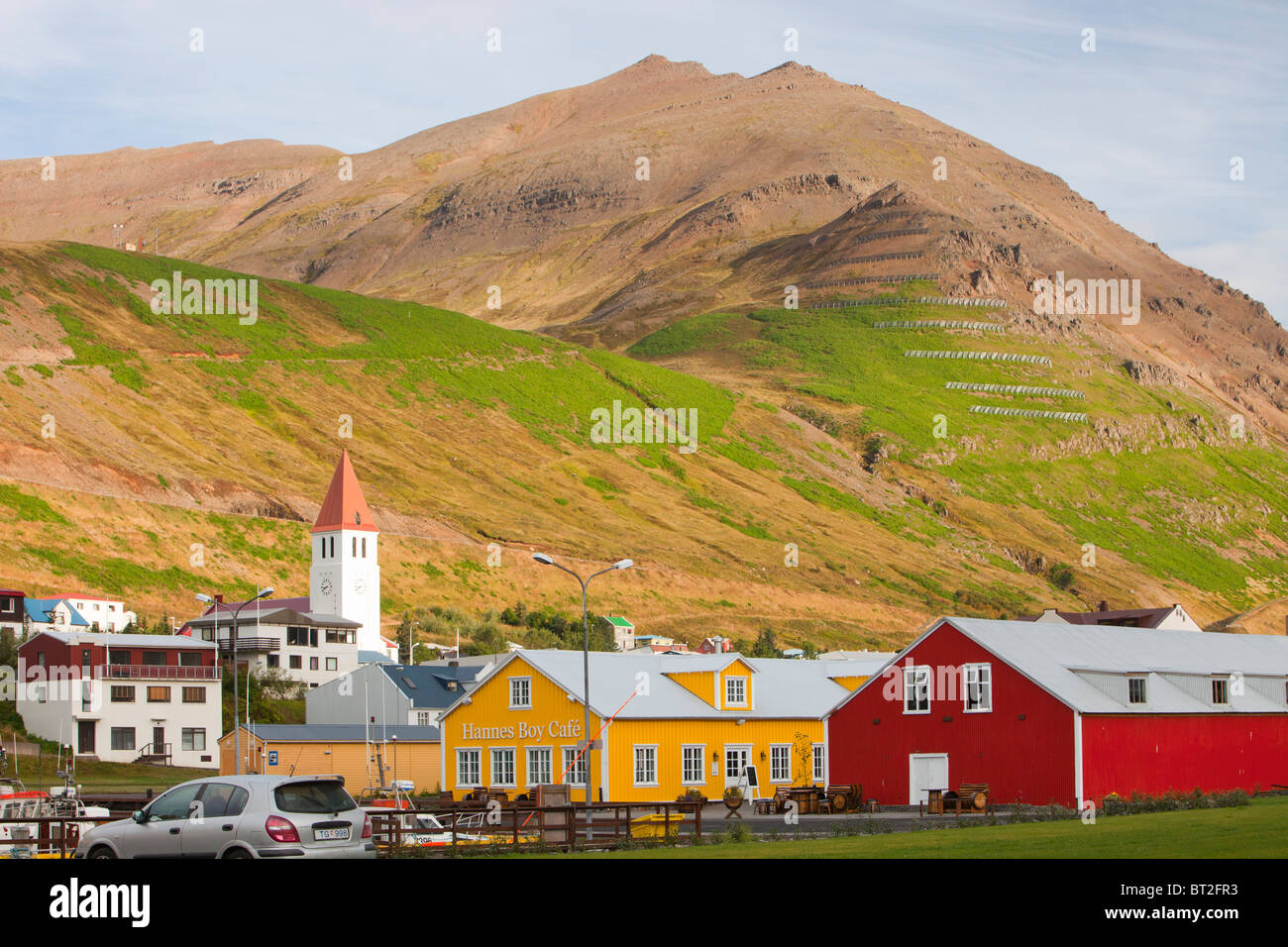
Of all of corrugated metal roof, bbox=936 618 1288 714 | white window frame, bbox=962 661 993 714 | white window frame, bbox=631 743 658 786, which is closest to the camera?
corrugated metal roof, bbox=936 618 1288 714

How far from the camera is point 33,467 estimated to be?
119125 mm

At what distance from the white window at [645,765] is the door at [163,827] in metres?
30.5

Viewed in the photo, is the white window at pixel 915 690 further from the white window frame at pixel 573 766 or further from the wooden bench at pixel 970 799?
the white window frame at pixel 573 766

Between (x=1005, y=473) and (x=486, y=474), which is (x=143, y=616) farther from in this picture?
(x=1005, y=473)

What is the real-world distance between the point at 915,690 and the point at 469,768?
17355 millimetres

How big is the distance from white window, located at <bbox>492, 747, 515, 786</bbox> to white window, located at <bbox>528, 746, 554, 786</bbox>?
91 cm

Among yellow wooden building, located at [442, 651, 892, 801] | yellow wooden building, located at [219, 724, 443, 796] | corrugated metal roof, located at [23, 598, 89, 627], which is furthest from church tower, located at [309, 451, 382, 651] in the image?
yellow wooden building, located at [442, 651, 892, 801]

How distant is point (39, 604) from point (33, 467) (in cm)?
2785

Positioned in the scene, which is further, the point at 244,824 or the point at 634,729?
the point at 634,729

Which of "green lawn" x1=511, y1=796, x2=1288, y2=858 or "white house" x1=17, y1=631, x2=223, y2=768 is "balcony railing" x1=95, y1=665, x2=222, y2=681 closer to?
"white house" x1=17, y1=631, x2=223, y2=768

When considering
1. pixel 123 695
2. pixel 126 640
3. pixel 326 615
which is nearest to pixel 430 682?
pixel 123 695

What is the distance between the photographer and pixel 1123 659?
4794cm

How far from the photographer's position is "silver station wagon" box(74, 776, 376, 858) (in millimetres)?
20078
